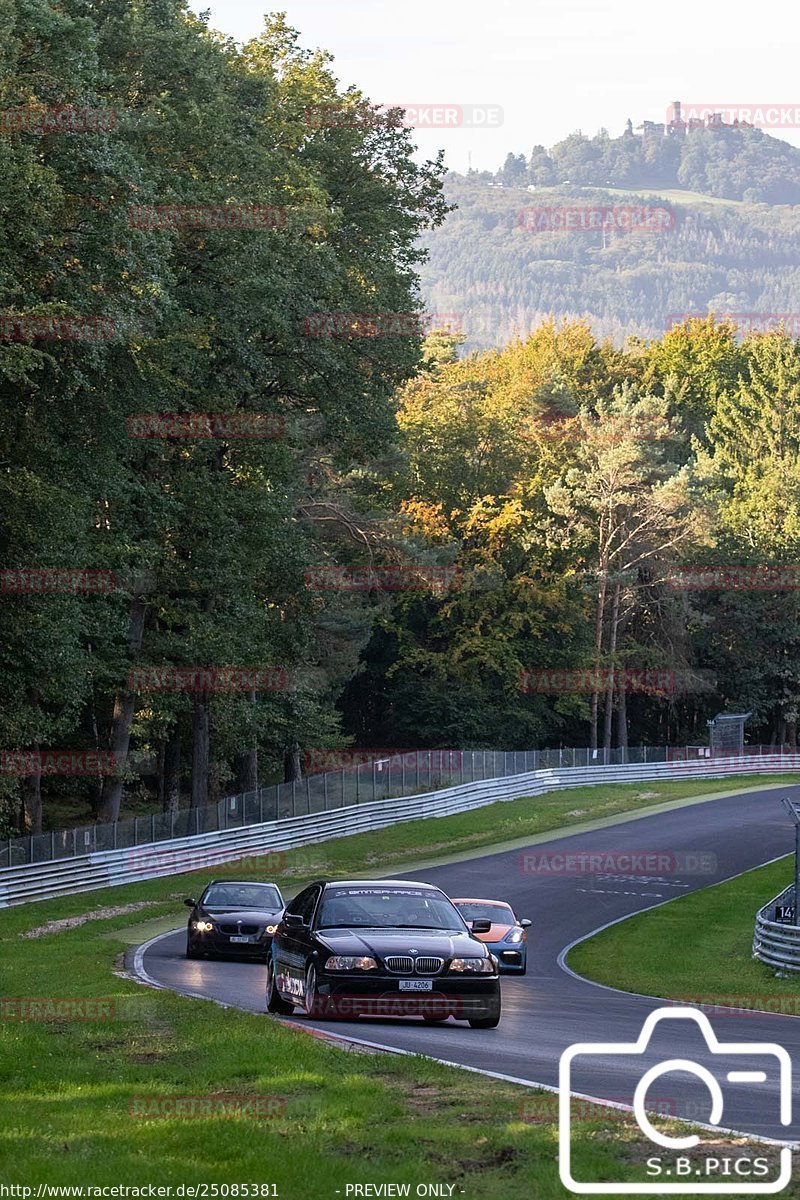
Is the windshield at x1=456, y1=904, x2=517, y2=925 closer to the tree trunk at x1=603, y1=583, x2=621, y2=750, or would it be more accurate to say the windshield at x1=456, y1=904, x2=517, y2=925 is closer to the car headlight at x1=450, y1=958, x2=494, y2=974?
the car headlight at x1=450, y1=958, x2=494, y2=974

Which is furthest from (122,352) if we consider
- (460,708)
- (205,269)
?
(460,708)

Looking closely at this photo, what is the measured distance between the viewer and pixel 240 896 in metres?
28.0

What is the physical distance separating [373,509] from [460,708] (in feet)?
54.1

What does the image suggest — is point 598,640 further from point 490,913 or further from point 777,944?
point 490,913

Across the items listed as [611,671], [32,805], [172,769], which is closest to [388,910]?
[32,805]

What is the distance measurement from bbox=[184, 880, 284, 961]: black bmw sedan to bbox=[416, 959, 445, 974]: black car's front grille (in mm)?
10662

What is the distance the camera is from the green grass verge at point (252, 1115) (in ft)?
27.8

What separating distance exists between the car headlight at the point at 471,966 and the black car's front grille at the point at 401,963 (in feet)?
1.31

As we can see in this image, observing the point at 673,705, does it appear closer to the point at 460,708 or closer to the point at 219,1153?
the point at 460,708

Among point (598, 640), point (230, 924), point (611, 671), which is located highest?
point (598, 640)

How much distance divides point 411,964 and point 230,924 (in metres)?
11.5

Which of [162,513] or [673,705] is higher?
[162,513]

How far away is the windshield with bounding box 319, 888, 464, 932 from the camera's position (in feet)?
55.3

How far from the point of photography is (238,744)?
50094mm
